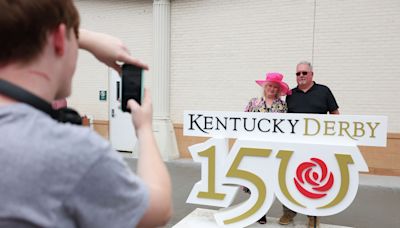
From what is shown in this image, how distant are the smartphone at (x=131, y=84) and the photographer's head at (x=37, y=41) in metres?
0.21

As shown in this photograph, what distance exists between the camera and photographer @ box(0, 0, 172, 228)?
1.98ft

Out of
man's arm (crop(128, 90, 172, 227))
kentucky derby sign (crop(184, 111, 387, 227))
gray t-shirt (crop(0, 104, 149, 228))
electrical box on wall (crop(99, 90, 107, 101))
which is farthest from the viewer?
electrical box on wall (crop(99, 90, 107, 101))

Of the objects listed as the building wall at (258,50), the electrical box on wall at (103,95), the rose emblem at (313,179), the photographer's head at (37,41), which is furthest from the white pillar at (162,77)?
the photographer's head at (37,41)

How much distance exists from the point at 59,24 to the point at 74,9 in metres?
0.07

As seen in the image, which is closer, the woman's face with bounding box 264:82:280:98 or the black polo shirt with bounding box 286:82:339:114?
the black polo shirt with bounding box 286:82:339:114

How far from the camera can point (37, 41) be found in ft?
2.10

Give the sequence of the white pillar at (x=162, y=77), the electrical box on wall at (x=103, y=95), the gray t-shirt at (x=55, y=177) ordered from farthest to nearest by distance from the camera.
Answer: the electrical box on wall at (x=103, y=95), the white pillar at (x=162, y=77), the gray t-shirt at (x=55, y=177)

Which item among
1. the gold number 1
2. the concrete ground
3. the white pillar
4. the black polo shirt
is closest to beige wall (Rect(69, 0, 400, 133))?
the white pillar

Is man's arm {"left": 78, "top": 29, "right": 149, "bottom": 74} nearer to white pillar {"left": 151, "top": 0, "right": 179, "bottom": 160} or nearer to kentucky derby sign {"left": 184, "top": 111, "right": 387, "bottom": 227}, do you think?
kentucky derby sign {"left": 184, "top": 111, "right": 387, "bottom": 227}

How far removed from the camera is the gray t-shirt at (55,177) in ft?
1.98

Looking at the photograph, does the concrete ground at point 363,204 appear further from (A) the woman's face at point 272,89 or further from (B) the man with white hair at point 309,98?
(A) the woman's face at point 272,89

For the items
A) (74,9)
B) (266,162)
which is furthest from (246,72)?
(74,9)

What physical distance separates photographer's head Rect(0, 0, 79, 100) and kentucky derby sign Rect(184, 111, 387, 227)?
2.98 meters

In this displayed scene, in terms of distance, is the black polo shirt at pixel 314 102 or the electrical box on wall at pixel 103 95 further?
the electrical box on wall at pixel 103 95
